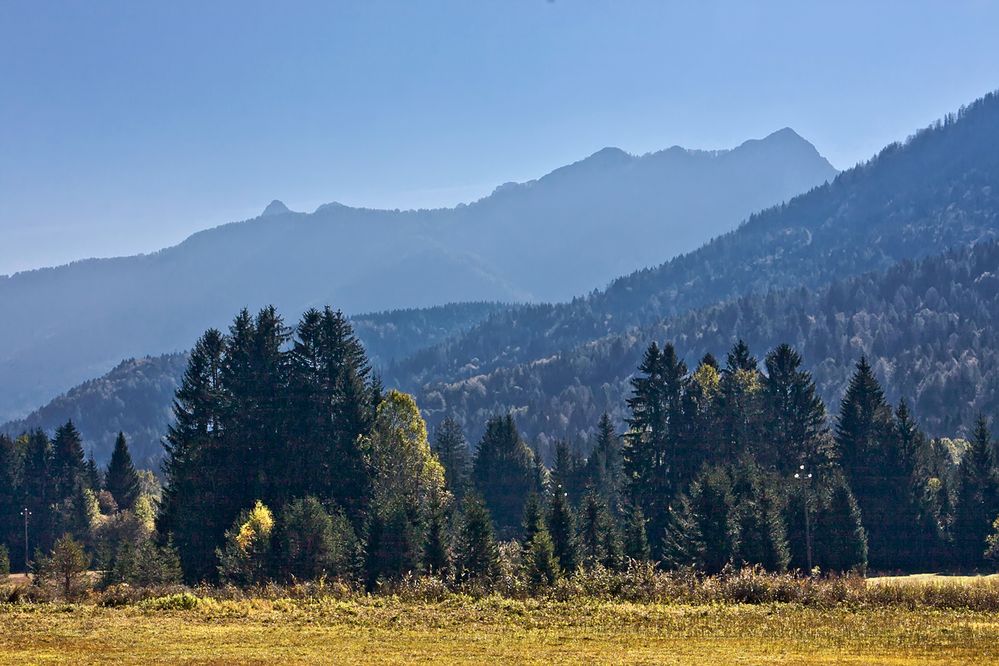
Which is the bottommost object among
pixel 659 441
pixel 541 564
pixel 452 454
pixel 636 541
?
pixel 636 541

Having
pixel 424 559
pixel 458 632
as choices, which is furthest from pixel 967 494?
pixel 458 632

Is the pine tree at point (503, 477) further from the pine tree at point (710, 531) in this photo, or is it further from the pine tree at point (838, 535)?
the pine tree at point (710, 531)

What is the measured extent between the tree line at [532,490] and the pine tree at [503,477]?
29.9m

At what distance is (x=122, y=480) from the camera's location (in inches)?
5027

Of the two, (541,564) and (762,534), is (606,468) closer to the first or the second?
(762,534)

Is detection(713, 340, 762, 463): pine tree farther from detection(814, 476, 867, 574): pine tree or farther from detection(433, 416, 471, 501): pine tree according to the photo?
detection(433, 416, 471, 501): pine tree

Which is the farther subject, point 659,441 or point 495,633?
point 659,441

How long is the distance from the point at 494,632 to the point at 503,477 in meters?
89.2

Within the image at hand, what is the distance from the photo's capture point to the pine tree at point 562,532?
6475 cm

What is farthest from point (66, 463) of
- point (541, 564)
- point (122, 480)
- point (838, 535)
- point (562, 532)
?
point (541, 564)

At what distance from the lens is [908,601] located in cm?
3731

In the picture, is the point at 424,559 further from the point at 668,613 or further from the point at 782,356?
the point at 782,356

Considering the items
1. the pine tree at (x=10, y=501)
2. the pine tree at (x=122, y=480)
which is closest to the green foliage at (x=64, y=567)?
the pine tree at (x=122, y=480)

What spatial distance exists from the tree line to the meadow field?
60.8ft
